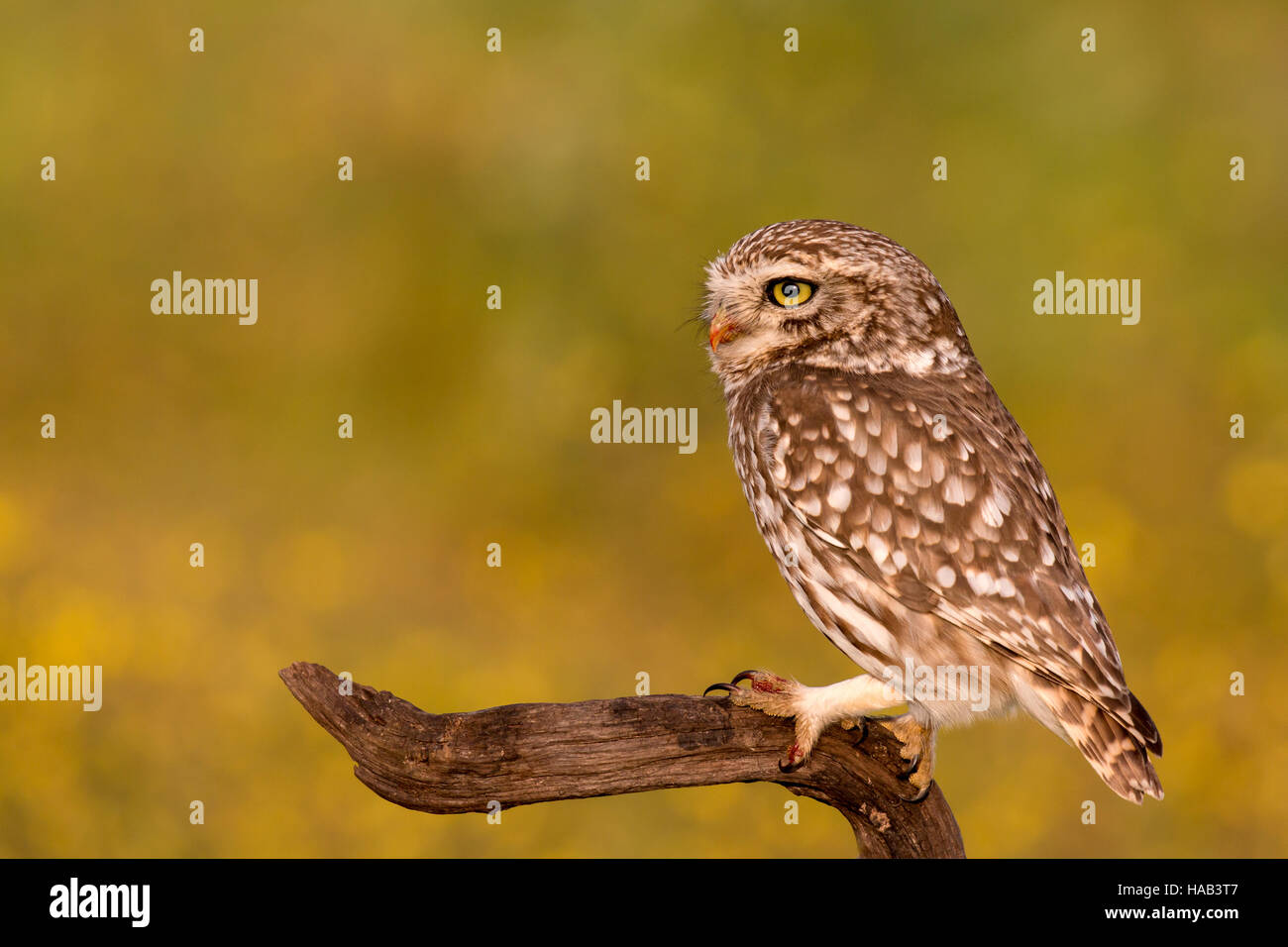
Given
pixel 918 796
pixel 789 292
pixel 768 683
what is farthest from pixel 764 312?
pixel 918 796

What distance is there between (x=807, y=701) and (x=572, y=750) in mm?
657

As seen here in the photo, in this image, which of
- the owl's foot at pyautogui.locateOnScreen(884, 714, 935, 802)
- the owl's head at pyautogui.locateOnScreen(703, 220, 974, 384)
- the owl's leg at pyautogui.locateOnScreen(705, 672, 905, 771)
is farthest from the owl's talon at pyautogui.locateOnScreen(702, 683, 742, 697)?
the owl's head at pyautogui.locateOnScreen(703, 220, 974, 384)

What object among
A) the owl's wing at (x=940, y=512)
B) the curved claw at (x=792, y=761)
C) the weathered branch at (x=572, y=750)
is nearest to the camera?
the owl's wing at (x=940, y=512)

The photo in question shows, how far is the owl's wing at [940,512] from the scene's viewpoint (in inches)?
124

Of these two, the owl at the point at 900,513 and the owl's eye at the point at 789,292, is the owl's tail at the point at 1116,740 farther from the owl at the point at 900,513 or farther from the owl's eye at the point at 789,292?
the owl's eye at the point at 789,292

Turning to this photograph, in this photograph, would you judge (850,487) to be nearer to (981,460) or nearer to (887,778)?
(981,460)

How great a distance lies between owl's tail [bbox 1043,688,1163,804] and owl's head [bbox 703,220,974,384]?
100 cm

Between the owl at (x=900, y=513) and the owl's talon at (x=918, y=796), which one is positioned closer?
the owl at (x=900, y=513)

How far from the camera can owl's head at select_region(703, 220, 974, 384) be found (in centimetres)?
346

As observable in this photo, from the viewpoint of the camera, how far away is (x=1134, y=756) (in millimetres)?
3160

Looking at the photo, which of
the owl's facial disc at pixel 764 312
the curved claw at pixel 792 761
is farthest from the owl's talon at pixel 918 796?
the owl's facial disc at pixel 764 312

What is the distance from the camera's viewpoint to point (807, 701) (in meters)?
3.42

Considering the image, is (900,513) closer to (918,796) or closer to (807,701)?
(807,701)

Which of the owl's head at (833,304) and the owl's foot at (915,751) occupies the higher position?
the owl's head at (833,304)
